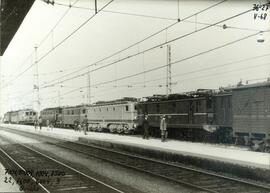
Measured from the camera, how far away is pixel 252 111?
20.1 meters

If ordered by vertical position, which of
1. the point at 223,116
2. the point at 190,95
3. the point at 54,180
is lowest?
the point at 54,180

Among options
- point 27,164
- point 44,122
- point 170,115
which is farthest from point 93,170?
point 44,122

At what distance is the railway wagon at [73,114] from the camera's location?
51656mm

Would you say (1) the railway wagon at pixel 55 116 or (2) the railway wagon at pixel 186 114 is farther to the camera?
(1) the railway wagon at pixel 55 116

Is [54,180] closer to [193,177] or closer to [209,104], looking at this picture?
[193,177]

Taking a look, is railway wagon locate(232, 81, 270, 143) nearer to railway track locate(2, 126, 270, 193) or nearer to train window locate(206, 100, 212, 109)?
train window locate(206, 100, 212, 109)

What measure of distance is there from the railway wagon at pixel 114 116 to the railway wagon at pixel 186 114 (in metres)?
4.55

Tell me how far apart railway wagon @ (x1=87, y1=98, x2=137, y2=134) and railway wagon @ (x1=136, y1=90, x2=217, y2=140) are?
4.55m

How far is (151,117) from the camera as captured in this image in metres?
32.9

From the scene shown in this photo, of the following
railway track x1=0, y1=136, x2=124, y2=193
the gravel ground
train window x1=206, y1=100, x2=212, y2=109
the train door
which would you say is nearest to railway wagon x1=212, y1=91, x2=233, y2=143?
train window x1=206, y1=100, x2=212, y2=109

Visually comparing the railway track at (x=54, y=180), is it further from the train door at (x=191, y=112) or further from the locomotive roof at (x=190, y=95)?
the locomotive roof at (x=190, y=95)

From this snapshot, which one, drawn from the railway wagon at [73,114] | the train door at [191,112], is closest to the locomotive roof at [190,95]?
the train door at [191,112]

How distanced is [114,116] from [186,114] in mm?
13987
